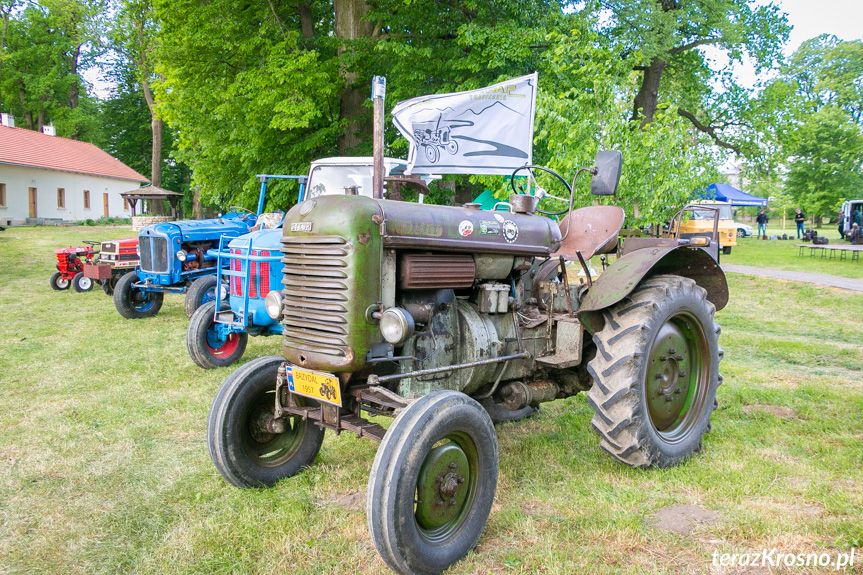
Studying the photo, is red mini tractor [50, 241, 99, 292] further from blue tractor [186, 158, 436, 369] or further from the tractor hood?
blue tractor [186, 158, 436, 369]

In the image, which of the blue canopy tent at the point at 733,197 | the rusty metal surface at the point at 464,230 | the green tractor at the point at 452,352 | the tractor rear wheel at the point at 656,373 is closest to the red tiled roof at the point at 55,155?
the green tractor at the point at 452,352

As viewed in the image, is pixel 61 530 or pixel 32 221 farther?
pixel 32 221

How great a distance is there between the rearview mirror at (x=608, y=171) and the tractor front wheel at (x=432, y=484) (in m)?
1.76

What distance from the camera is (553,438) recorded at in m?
4.14

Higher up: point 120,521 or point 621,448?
point 621,448

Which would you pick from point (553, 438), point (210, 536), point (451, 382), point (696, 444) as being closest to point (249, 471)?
point (210, 536)

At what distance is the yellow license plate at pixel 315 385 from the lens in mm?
2789

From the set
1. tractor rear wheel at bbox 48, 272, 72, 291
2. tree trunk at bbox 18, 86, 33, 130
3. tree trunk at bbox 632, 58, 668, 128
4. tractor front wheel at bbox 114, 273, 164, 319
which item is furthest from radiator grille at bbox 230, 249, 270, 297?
tree trunk at bbox 18, 86, 33, 130

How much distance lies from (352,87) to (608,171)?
10391 millimetres

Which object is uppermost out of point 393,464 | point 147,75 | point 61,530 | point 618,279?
point 147,75

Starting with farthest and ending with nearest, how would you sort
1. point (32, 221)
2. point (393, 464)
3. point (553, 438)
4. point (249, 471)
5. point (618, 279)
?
point (32, 221), point (553, 438), point (618, 279), point (249, 471), point (393, 464)

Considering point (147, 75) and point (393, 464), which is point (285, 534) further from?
point (147, 75)

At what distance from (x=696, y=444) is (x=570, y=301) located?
121 cm

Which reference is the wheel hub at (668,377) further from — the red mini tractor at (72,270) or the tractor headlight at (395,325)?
the red mini tractor at (72,270)
